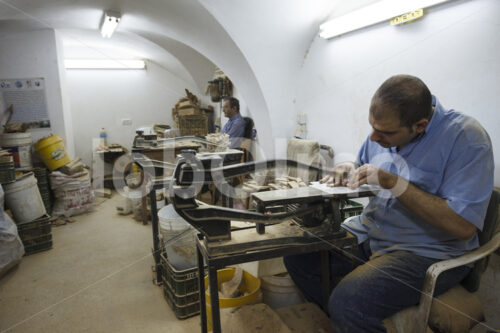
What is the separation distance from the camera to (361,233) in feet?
5.85

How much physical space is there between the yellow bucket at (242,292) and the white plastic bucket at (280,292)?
8 cm

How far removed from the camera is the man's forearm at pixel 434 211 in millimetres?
1336

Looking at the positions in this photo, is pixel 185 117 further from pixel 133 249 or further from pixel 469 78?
pixel 469 78

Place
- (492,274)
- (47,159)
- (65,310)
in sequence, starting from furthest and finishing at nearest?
(47,159), (65,310), (492,274)

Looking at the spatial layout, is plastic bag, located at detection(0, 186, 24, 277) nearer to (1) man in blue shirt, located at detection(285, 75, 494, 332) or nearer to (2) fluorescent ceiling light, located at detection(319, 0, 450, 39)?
(1) man in blue shirt, located at detection(285, 75, 494, 332)

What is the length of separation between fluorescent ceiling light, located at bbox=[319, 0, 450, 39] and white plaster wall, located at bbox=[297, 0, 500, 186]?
99mm

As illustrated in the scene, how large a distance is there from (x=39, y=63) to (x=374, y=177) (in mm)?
5659

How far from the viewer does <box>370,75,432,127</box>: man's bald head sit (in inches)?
55.3

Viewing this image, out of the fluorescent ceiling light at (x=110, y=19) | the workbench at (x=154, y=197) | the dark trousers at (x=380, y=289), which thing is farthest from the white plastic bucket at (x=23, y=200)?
the dark trousers at (x=380, y=289)

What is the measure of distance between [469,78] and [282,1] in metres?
2.03

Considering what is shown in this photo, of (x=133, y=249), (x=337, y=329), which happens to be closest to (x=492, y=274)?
(x=337, y=329)

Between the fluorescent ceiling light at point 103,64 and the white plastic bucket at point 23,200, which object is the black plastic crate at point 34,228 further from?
the fluorescent ceiling light at point 103,64

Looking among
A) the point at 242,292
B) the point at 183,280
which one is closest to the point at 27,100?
the point at 183,280

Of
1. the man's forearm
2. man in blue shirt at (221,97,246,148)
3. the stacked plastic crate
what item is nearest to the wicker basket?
man in blue shirt at (221,97,246,148)
